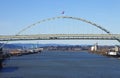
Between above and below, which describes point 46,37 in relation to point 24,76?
above

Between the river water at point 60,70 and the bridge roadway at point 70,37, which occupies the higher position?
the bridge roadway at point 70,37

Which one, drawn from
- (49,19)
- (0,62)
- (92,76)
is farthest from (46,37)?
(92,76)

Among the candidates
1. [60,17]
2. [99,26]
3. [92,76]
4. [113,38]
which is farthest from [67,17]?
[92,76]

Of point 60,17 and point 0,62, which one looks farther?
point 60,17

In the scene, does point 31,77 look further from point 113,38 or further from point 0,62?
point 113,38

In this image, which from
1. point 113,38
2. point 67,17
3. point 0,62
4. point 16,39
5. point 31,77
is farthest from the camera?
point 16,39

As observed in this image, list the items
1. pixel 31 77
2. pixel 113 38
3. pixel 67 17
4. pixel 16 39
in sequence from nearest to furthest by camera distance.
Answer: pixel 31 77, pixel 67 17, pixel 113 38, pixel 16 39

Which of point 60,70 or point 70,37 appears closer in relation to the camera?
point 60,70

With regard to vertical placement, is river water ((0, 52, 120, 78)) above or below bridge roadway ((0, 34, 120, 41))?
below

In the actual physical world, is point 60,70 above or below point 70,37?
below

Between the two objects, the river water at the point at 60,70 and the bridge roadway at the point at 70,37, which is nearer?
the river water at the point at 60,70

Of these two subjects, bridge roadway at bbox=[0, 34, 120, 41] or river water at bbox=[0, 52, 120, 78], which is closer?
river water at bbox=[0, 52, 120, 78]
